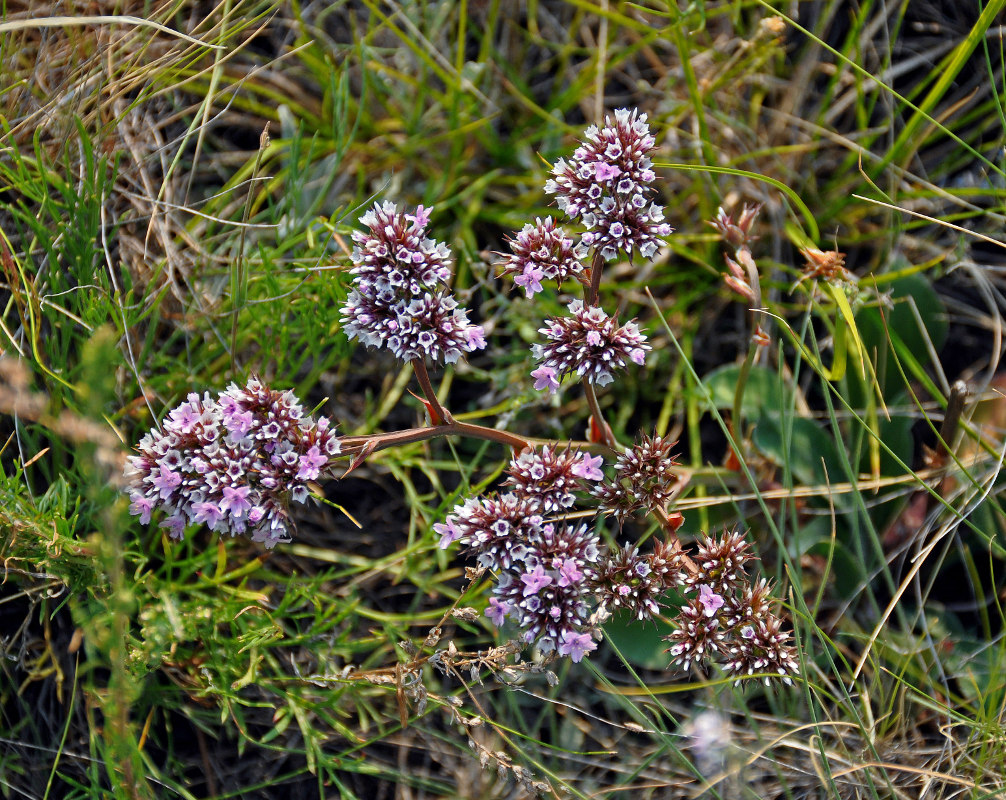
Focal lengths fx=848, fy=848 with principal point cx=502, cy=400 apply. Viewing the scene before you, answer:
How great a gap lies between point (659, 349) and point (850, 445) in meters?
0.84

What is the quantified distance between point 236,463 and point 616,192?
124cm

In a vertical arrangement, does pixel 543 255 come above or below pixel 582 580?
above

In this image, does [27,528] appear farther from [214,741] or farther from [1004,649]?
[1004,649]

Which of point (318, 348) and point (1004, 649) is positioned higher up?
point (318, 348)

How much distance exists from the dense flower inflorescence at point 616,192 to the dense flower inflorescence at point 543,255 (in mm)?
61

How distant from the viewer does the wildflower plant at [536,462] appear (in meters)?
2.18

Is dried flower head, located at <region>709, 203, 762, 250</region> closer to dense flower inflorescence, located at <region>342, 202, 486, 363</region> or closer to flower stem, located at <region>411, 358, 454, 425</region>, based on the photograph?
dense flower inflorescence, located at <region>342, 202, 486, 363</region>

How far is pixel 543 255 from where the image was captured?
91.0 inches

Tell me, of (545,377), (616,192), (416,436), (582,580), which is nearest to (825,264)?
(616,192)

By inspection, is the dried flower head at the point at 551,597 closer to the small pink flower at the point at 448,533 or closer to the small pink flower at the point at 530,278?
the small pink flower at the point at 448,533

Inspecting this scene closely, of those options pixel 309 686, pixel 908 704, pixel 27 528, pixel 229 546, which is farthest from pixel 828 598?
pixel 27 528

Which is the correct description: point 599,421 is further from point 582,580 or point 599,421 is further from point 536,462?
point 582,580

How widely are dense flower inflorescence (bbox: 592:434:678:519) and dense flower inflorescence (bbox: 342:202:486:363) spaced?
0.52 m

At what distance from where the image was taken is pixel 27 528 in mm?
2580
